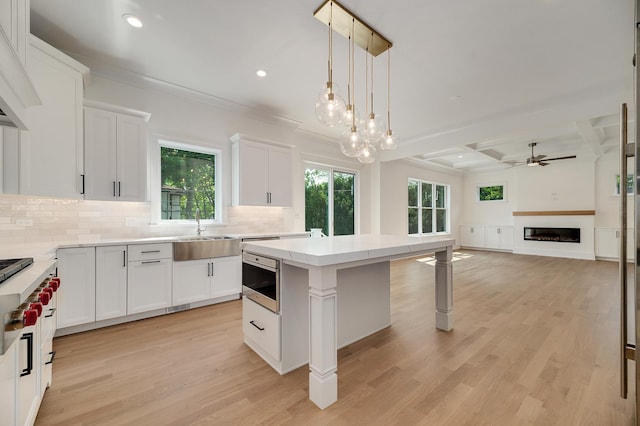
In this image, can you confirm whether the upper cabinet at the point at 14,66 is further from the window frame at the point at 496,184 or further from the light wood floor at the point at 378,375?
the window frame at the point at 496,184

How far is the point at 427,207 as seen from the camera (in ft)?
27.0

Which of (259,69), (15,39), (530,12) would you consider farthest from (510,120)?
(15,39)

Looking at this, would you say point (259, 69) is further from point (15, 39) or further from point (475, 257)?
point (475, 257)

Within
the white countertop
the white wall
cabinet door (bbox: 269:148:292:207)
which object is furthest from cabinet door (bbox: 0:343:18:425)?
the white wall

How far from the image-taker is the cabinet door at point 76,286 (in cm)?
247

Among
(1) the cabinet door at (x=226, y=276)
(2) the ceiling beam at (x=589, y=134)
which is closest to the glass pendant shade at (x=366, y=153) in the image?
(1) the cabinet door at (x=226, y=276)

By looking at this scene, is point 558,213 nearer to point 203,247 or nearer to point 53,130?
point 203,247

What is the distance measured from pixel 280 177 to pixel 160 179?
5.70 feet

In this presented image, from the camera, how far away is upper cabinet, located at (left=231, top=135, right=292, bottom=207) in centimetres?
404

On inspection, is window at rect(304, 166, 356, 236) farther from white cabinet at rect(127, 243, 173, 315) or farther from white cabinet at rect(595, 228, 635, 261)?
white cabinet at rect(595, 228, 635, 261)

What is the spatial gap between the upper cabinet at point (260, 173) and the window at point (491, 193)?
25.0 ft

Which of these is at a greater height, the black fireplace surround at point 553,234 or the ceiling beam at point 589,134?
the ceiling beam at point 589,134

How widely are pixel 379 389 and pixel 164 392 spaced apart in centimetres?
140

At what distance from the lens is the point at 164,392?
1736mm
